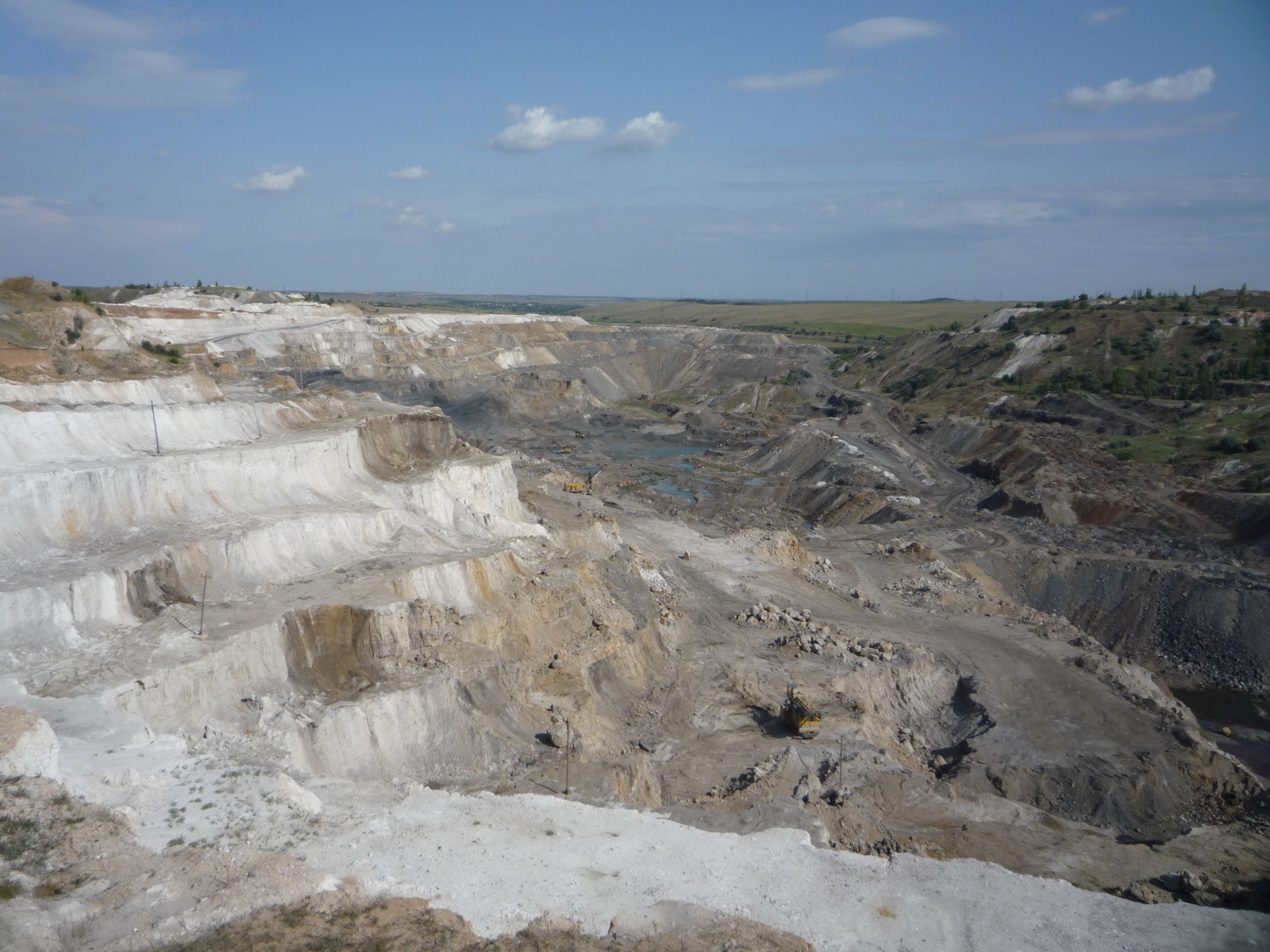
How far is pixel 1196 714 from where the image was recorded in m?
29.0

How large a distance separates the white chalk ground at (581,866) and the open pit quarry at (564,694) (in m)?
0.07

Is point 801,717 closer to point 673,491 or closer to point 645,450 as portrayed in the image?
point 673,491

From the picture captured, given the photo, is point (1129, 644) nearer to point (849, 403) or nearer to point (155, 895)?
point (155, 895)

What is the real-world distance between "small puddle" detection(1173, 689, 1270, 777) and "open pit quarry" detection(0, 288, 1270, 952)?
25 cm

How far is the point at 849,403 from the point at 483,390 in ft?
→ 116

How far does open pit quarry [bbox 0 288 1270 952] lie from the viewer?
13844 millimetres

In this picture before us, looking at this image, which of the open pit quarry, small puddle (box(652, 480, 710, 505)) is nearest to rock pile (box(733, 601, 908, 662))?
the open pit quarry

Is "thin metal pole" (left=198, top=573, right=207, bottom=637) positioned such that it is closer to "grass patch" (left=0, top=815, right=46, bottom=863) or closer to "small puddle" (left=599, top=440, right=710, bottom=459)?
"grass patch" (left=0, top=815, right=46, bottom=863)

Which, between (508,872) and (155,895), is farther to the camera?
(508,872)

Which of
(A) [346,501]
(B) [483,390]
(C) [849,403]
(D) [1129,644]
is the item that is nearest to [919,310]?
(C) [849,403]

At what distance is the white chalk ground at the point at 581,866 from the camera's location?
539 inches

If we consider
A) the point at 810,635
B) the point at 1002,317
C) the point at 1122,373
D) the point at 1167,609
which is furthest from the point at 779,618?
the point at 1002,317

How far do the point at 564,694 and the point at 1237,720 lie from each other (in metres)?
22.6

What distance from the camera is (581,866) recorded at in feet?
48.2
